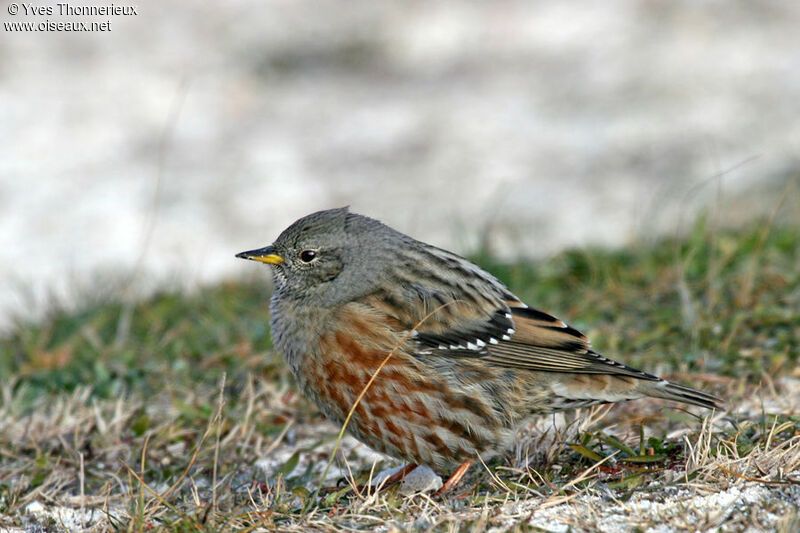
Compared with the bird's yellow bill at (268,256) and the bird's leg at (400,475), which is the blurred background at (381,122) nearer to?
the bird's yellow bill at (268,256)

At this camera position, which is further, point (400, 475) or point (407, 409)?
point (400, 475)

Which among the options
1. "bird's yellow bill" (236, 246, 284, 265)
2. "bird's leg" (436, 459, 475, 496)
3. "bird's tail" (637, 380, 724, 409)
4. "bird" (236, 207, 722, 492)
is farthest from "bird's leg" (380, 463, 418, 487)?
"bird's yellow bill" (236, 246, 284, 265)

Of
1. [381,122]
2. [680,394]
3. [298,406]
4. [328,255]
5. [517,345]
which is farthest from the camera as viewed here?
[381,122]

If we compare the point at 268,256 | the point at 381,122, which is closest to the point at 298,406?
the point at 268,256

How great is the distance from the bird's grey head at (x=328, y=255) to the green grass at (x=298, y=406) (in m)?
0.73

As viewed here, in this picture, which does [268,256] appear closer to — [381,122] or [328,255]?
[328,255]

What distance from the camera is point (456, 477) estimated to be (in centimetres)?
491

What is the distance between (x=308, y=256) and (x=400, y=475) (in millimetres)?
1360

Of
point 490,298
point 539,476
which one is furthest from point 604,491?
point 490,298

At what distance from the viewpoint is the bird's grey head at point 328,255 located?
547cm

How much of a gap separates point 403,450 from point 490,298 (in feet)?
3.19

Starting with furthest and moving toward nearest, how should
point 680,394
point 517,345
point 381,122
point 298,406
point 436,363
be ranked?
point 381,122 → point 298,406 → point 517,345 → point 436,363 → point 680,394

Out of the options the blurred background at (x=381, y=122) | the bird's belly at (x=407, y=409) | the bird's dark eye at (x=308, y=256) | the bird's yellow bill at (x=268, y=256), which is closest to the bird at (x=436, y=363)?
the bird's belly at (x=407, y=409)

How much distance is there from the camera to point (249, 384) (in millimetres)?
5895
